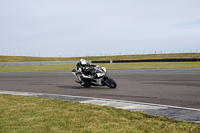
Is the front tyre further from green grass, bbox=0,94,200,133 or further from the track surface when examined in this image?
green grass, bbox=0,94,200,133

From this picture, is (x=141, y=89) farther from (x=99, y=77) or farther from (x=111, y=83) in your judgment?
(x=99, y=77)

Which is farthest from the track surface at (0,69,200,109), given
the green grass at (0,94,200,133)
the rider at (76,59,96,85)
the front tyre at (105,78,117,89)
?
the green grass at (0,94,200,133)

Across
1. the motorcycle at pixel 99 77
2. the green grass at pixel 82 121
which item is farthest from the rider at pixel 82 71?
the green grass at pixel 82 121

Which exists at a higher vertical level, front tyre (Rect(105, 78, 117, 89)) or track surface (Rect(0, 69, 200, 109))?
front tyre (Rect(105, 78, 117, 89))

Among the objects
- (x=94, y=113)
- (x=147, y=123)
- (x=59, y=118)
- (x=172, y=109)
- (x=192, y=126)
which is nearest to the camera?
(x=192, y=126)

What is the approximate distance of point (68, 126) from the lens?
5.38 meters

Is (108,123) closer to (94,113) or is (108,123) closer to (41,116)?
(94,113)

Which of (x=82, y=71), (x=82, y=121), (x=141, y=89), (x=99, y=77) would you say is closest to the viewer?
(x=82, y=121)

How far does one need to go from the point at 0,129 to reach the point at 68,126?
142 centimetres

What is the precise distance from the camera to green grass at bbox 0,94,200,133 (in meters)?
5.08

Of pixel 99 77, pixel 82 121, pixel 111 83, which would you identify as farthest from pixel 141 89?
pixel 82 121

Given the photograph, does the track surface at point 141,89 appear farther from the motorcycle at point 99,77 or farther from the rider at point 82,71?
the rider at point 82,71

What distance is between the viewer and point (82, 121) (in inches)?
228

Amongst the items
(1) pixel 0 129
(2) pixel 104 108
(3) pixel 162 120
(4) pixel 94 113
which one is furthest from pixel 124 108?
(1) pixel 0 129
